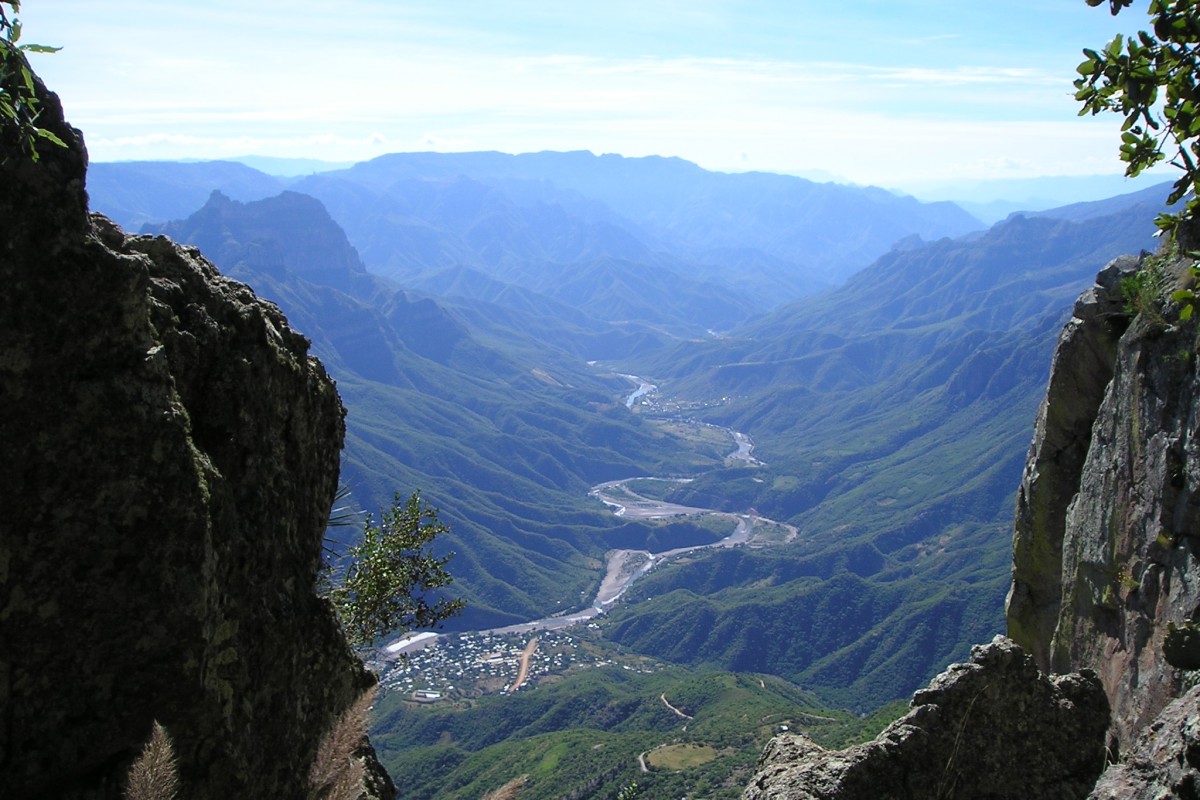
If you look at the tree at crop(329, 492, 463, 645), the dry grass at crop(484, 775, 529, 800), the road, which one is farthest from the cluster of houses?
the dry grass at crop(484, 775, 529, 800)

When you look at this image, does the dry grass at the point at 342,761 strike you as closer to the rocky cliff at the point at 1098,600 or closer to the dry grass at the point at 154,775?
the dry grass at the point at 154,775

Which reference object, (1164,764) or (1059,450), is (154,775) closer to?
(1164,764)

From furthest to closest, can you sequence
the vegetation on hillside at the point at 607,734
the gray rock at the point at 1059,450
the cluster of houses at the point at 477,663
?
the cluster of houses at the point at 477,663, the vegetation on hillside at the point at 607,734, the gray rock at the point at 1059,450

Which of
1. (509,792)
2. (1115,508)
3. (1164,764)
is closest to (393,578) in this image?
(509,792)

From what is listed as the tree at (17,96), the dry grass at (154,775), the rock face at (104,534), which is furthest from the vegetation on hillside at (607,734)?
the tree at (17,96)

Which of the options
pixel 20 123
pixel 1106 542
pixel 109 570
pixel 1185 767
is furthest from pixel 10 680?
pixel 1106 542
